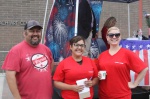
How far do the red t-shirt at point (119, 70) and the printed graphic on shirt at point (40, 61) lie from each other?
2.33 ft

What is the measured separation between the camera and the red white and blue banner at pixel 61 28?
5.25m

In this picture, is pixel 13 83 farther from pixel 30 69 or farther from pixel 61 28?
pixel 61 28

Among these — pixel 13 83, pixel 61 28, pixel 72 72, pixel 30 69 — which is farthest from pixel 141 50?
pixel 13 83

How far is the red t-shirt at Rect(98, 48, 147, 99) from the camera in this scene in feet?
12.0

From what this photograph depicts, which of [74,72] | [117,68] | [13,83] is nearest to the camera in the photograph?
[13,83]

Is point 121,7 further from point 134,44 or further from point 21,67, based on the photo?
point 21,67

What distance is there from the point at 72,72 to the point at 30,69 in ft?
1.61

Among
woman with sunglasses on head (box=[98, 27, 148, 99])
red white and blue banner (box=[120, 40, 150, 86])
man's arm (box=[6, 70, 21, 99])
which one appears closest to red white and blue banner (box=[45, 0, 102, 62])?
red white and blue banner (box=[120, 40, 150, 86])

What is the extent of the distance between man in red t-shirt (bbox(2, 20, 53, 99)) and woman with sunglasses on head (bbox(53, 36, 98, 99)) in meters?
0.18

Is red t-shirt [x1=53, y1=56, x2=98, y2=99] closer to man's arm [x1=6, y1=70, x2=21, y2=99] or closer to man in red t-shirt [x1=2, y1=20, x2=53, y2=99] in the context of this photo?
man in red t-shirt [x1=2, y1=20, x2=53, y2=99]

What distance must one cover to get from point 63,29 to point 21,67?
195 centimetres

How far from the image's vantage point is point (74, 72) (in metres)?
3.52

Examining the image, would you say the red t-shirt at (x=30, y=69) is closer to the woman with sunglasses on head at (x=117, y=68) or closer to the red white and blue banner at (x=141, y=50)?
Result: the woman with sunglasses on head at (x=117, y=68)

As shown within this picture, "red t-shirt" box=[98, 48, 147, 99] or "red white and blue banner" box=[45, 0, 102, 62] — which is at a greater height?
"red white and blue banner" box=[45, 0, 102, 62]
